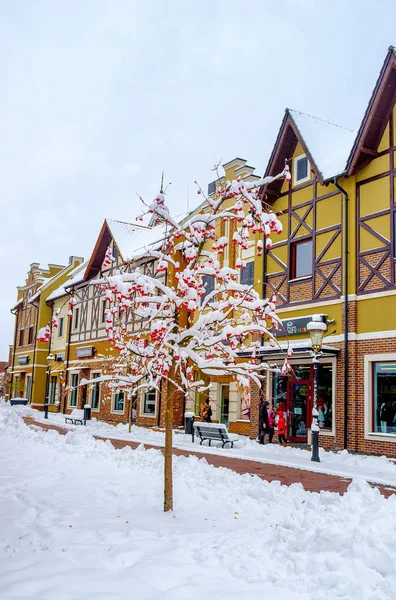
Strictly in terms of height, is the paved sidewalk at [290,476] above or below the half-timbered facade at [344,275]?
below

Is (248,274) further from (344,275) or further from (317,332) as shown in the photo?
(317,332)

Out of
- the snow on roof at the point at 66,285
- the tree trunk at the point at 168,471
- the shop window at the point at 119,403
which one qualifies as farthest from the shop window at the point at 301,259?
the snow on roof at the point at 66,285

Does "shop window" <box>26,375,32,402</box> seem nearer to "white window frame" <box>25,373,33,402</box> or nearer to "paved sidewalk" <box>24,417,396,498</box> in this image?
"white window frame" <box>25,373,33,402</box>

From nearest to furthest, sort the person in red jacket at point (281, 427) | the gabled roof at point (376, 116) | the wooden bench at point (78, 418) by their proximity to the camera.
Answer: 1. the gabled roof at point (376, 116)
2. the person in red jacket at point (281, 427)
3. the wooden bench at point (78, 418)

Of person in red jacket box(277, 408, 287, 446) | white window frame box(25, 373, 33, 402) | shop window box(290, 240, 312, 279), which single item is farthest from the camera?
white window frame box(25, 373, 33, 402)

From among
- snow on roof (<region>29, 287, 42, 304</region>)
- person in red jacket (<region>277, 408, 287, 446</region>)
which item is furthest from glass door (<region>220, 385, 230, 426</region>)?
snow on roof (<region>29, 287, 42, 304</region>)

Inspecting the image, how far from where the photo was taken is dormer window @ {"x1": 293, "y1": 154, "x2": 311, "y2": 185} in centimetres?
1939

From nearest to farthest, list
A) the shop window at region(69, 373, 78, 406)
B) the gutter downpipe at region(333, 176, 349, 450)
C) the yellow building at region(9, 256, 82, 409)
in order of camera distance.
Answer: the gutter downpipe at region(333, 176, 349, 450), the shop window at region(69, 373, 78, 406), the yellow building at region(9, 256, 82, 409)

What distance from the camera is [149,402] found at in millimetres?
28125

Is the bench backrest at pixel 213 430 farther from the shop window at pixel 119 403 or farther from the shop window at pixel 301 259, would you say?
the shop window at pixel 119 403

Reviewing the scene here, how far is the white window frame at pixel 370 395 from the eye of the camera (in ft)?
51.1

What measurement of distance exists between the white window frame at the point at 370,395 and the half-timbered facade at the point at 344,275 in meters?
0.03

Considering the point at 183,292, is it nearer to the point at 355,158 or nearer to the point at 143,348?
the point at 143,348

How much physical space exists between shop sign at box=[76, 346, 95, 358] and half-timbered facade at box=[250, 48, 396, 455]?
16.2m
